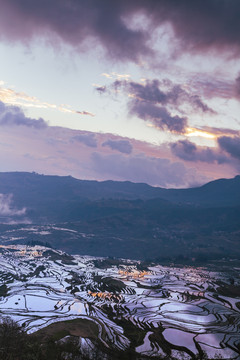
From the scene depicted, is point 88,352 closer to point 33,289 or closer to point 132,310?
point 132,310

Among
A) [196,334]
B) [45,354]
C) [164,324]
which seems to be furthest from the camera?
[164,324]

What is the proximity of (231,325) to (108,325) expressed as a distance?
51.6 meters

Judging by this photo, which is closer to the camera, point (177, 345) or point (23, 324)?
point (177, 345)

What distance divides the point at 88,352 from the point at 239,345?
53918 millimetres

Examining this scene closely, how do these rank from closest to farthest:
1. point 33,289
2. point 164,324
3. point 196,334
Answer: point 196,334 < point 164,324 < point 33,289

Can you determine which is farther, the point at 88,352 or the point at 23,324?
the point at 23,324

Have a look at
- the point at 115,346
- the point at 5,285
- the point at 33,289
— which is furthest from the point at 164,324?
the point at 5,285

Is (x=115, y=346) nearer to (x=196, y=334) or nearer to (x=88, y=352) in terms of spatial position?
(x=88, y=352)

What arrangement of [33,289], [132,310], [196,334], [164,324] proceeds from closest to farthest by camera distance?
[196,334], [164,324], [132,310], [33,289]

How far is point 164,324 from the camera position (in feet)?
447

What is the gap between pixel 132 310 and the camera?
517 ft

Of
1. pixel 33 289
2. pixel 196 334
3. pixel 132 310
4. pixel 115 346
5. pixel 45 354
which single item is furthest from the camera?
pixel 33 289

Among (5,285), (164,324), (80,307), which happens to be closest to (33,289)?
(5,285)

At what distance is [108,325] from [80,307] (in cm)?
2971
